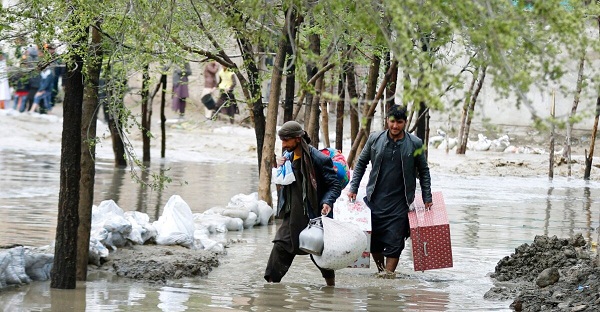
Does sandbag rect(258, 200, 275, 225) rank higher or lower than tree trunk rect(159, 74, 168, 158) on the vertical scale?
lower

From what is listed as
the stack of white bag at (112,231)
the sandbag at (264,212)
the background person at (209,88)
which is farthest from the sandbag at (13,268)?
the background person at (209,88)

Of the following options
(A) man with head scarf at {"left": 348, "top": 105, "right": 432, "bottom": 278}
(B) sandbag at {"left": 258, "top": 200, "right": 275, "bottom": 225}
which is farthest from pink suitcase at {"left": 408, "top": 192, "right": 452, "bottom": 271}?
(B) sandbag at {"left": 258, "top": 200, "right": 275, "bottom": 225}

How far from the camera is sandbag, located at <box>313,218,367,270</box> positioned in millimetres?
10078

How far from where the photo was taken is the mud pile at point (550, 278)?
30.2 feet

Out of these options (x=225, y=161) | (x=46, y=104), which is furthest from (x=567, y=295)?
(x=46, y=104)

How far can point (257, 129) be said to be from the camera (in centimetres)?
1736

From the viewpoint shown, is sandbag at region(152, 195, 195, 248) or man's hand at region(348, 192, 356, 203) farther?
sandbag at region(152, 195, 195, 248)

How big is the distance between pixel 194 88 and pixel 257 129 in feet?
75.8

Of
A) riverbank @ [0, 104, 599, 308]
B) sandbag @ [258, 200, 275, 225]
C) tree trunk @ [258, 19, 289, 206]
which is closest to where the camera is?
tree trunk @ [258, 19, 289, 206]

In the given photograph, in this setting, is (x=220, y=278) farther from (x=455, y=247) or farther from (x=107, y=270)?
(x=455, y=247)

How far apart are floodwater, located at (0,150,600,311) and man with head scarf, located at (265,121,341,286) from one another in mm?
455

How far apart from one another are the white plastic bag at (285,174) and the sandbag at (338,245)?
0.46 m

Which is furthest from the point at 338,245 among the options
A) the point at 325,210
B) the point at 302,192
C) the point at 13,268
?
the point at 13,268

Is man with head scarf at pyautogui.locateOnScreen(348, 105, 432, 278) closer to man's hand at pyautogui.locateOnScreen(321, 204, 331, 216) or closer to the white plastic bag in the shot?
man's hand at pyautogui.locateOnScreen(321, 204, 331, 216)
